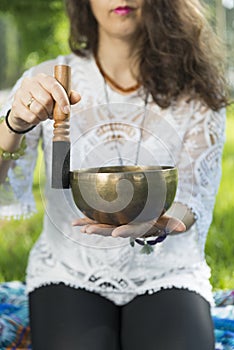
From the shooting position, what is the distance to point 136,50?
1.99m

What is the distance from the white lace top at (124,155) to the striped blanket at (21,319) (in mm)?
289

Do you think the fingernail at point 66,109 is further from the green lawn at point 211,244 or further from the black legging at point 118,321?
the green lawn at point 211,244

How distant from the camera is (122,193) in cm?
133

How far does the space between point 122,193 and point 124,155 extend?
0.32 meters

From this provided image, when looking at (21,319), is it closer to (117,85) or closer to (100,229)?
(117,85)

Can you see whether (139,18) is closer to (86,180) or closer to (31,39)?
(86,180)

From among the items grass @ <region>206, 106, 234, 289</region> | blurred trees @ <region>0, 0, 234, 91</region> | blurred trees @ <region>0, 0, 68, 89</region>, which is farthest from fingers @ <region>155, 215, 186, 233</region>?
blurred trees @ <region>0, 0, 68, 89</region>

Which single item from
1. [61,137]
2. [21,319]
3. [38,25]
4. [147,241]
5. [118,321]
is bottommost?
[21,319]

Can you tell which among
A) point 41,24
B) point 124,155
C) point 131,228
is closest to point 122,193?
point 131,228

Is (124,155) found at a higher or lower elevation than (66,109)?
lower

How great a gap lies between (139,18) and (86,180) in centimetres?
72

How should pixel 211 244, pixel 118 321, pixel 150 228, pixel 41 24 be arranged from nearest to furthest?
pixel 150 228 < pixel 118 321 < pixel 211 244 < pixel 41 24

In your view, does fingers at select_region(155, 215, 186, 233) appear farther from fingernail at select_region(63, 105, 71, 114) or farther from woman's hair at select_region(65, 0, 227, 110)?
woman's hair at select_region(65, 0, 227, 110)

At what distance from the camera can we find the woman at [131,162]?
65.6 inches
